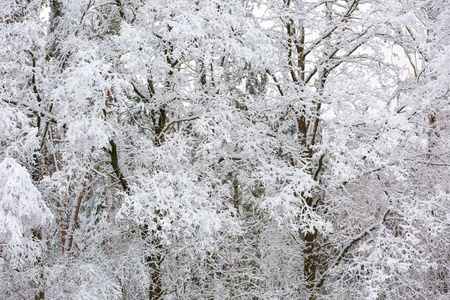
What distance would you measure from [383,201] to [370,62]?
119 inches

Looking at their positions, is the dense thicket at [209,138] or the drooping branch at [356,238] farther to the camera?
the drooping branch at [356,238]

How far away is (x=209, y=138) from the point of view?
7844 millimetres

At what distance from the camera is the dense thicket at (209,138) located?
7371mm

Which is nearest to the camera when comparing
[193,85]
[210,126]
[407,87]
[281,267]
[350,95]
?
[210,126]

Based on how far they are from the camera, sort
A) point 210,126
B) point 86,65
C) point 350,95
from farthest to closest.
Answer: point 350,95 → point 210,126 → point 86,65

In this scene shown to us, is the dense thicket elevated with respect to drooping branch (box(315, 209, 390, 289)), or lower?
elevated

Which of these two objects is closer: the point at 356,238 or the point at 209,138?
the point at 209,138

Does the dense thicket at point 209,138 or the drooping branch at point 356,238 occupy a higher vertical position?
the dense thicket at point 209,138

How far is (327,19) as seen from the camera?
9383 mm

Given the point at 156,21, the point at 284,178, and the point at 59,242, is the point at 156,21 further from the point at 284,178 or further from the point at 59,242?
the point at 59,242

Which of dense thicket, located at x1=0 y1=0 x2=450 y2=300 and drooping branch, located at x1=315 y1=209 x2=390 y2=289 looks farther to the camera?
drooping branch, located at x1=315 y1=209 x2=390 y2=289

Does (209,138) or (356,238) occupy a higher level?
(209,138)

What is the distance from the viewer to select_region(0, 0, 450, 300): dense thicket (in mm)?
7371

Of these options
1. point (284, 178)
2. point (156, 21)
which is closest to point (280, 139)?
point (284, 178)
